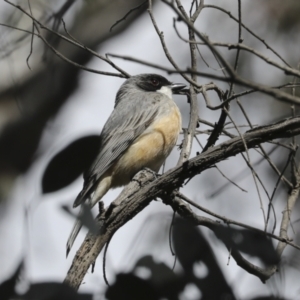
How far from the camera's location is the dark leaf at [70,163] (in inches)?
69.6

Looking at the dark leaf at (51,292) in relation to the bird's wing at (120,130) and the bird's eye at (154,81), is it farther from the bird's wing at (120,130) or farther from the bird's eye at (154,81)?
the bird's eye at (154,81)

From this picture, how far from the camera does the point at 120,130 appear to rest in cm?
637

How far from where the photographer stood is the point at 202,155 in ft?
12.8

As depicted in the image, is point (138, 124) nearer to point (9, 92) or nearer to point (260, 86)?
point (9, 92)

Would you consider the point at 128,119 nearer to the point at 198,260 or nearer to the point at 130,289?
the point at 198,260

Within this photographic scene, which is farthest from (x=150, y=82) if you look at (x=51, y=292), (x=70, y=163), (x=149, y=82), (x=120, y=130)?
(x=51, y=292)

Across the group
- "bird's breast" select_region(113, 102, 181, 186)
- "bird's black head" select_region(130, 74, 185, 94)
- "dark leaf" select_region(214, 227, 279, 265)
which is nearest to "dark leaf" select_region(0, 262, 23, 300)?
"dark leaf" select_region(214, 227, 279, 265)

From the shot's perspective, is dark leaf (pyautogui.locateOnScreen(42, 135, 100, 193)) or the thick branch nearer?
dark leaf (pyautogui.locateOnScreen(42, 135, 100, 193))

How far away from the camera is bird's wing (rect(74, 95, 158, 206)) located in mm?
5797

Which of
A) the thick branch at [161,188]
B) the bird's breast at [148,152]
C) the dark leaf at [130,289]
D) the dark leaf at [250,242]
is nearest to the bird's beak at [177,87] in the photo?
the bird's breast at [148,152]

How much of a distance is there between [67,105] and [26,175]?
0.25 meters

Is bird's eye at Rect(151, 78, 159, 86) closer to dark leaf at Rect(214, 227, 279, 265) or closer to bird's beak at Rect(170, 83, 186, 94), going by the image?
bird's beak at Rect(170, 83, 186, 94)

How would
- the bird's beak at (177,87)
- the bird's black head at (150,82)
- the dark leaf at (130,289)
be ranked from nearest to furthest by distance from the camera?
the dark leaf at (130,289)
the bird's beak at (177,87)
the bird's black head at (150,82)

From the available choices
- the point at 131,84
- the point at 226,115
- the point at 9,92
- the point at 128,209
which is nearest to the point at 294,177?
the point at 226,115
